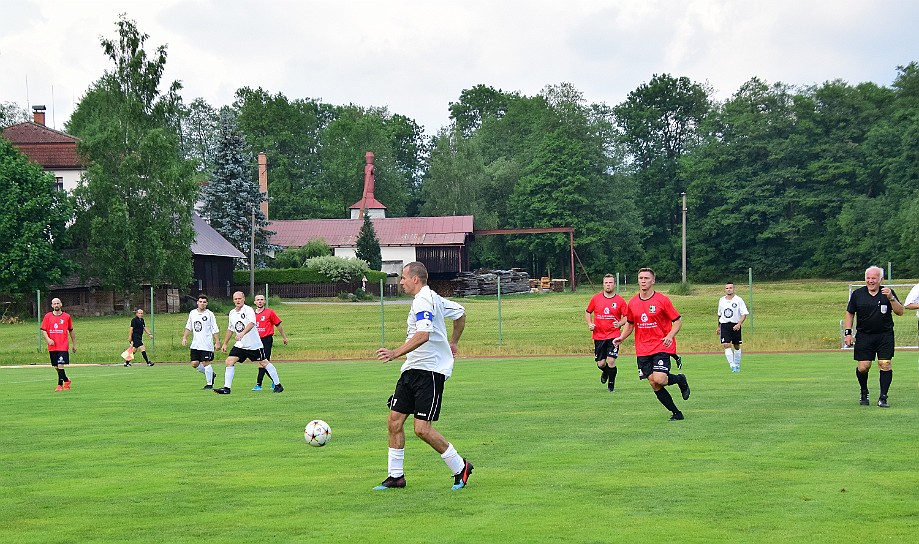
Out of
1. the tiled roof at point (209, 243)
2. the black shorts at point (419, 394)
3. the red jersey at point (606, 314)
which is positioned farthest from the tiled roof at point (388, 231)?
the black shorts at point (419, 394)

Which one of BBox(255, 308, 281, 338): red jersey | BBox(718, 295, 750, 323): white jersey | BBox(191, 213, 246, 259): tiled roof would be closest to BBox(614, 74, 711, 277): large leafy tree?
BBox(191, 213, 246, 259): tiled roof

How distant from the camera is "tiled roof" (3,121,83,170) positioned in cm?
6850

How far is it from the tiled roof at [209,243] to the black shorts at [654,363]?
170 ft

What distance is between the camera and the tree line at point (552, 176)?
58156 millimetres

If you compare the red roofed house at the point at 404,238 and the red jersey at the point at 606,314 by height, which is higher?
the red roofed house at the point at 404,238

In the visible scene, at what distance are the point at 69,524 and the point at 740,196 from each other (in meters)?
90.4

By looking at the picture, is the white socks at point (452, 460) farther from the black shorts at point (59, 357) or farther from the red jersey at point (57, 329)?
the black shorts at point (59, 357)

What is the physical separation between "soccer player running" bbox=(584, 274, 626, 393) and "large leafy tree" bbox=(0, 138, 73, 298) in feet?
141

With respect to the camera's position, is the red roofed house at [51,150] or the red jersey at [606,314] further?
the red roofed house at [51,150]

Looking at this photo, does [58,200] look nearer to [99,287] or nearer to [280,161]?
[99,287]

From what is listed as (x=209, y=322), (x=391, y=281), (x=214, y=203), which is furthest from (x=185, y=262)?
(x=209, y=322)

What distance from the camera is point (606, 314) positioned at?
20.0 m

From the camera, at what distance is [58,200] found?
191ft

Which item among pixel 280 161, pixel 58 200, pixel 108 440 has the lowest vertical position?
pixel 108 440
